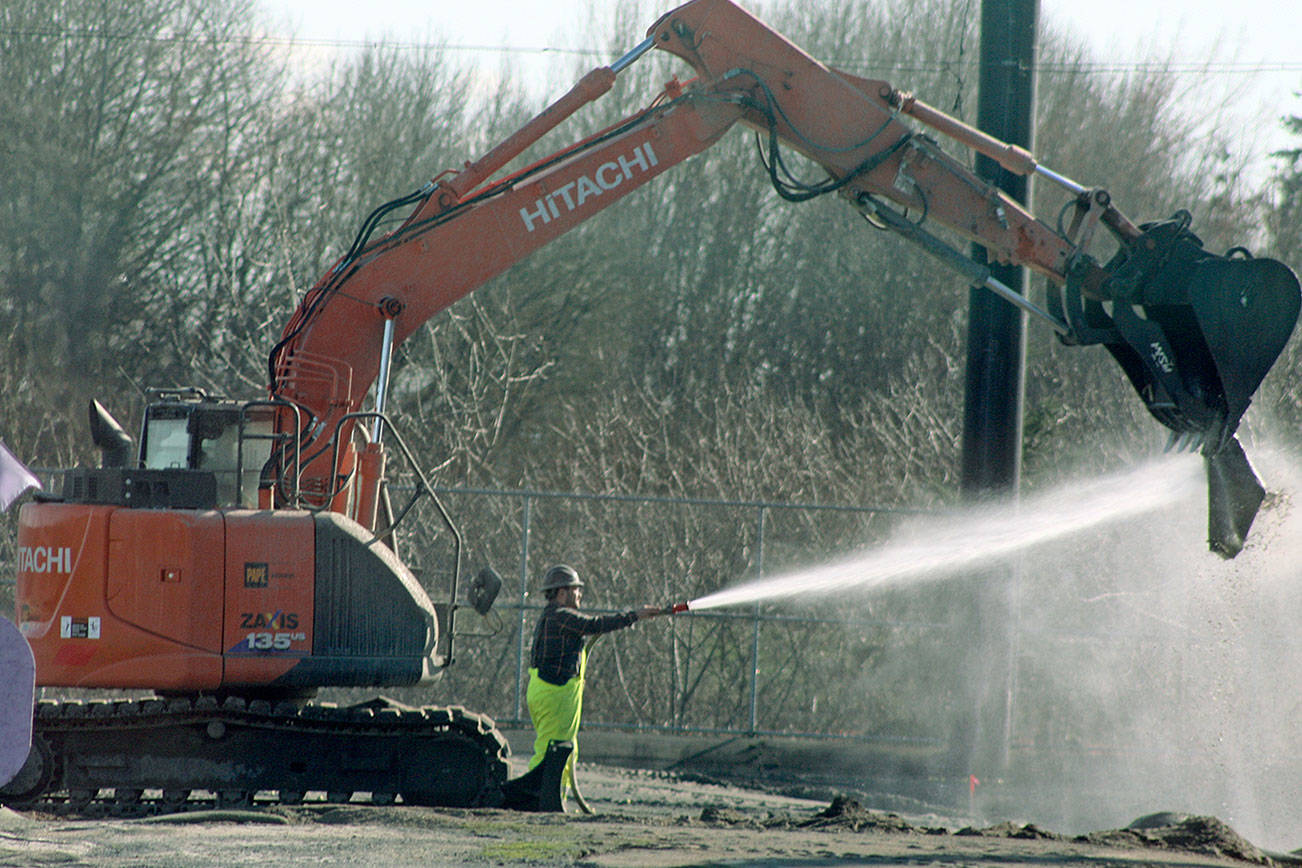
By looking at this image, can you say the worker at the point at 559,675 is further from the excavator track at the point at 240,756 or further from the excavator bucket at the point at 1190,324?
the excavator bucket at the point at 1190,324

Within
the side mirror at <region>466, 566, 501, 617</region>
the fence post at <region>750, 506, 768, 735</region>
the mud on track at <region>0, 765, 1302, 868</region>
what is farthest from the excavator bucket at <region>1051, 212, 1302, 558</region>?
the fence post at <region>750, 506, 768, 735</region>

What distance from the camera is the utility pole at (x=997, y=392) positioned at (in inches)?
455

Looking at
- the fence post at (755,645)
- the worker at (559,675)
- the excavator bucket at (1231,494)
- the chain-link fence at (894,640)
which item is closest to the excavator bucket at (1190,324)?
the excavator bucket at (1231,494)

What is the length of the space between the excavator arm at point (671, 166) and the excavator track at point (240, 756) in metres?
1.41

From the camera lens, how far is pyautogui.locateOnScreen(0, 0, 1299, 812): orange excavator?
27.5 ft

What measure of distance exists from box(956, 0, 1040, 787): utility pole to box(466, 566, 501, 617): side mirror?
4855 mm

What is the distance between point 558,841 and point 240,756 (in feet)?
8.10

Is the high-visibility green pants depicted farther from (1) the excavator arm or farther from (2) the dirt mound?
(2) the dirt mound

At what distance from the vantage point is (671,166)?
8.90 m

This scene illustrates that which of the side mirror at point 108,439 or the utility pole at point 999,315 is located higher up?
the utility pole at point 999,315

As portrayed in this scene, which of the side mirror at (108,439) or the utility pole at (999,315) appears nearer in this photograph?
the side mirror at (108,439)

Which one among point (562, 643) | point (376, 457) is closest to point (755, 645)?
point (562, 643)

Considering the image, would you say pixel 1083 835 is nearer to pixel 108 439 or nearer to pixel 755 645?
pixel 755 645

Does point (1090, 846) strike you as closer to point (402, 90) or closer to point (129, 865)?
point (129, 865)
